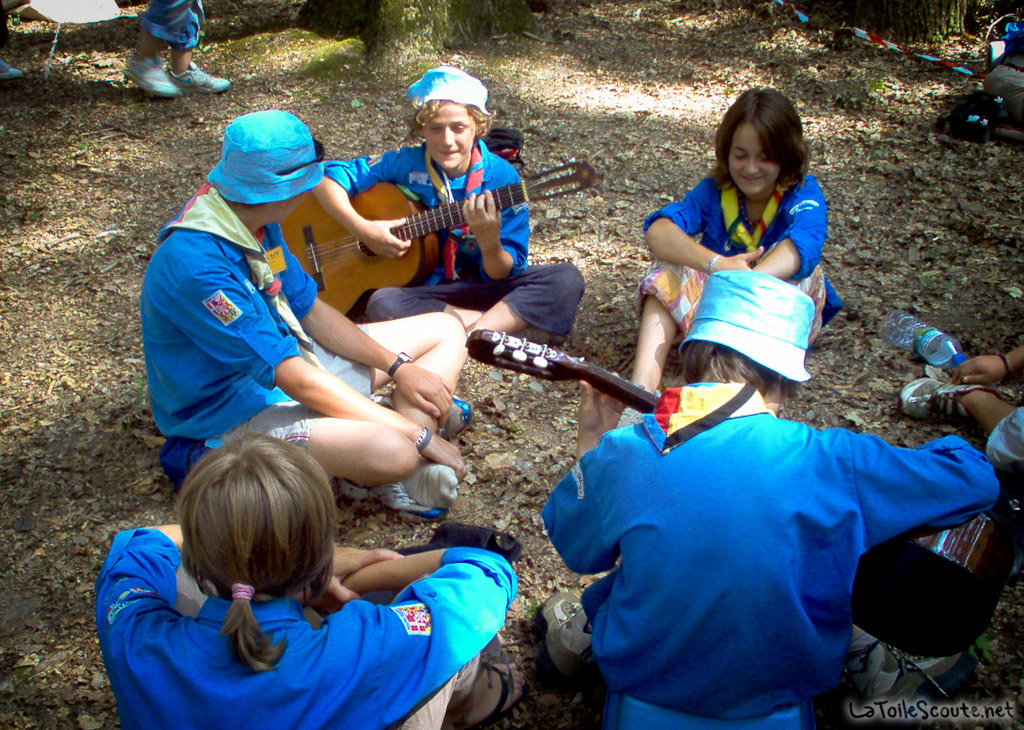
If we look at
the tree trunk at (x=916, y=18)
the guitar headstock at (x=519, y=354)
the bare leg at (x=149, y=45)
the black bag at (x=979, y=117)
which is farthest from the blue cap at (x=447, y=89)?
the tree trunk at (x=916, y=18)

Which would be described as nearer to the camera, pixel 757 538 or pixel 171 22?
pixel 757 538

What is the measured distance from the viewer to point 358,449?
2584mm

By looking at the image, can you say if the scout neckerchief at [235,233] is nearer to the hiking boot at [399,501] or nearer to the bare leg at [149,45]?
the hiking boot at [399,501]

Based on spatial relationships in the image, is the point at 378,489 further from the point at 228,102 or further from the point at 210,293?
the point at 228,102

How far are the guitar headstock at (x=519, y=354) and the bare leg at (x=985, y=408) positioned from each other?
5.98 feet

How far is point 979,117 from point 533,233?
10.1 ft

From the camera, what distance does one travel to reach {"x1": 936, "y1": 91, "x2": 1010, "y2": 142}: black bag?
5.05 m

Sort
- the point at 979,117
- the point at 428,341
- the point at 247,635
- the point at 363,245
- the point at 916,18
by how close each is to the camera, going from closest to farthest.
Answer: the point at 247,635 < the point at 428,341 < the point at 363,245 < the point at 979,117 < the point at 916,18

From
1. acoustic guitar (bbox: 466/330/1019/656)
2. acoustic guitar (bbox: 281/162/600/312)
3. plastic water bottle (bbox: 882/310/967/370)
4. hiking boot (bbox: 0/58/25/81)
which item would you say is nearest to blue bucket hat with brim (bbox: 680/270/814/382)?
acoustic guitar (bbox: 466/330/1019/656)

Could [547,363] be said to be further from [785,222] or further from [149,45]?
[149,45]

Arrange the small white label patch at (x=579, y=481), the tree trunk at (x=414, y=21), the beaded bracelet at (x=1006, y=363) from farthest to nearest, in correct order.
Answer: the tree trunk at (x=414, y=21)
the beaded bracelet at (x=1006, y=363)
the small white label patch at (x=579, y=481)

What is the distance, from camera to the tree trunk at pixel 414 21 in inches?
236

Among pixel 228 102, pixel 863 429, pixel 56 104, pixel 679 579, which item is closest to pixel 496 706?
pixel 679 579

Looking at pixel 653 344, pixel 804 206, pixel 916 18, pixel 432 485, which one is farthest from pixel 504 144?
pixel 916 18
